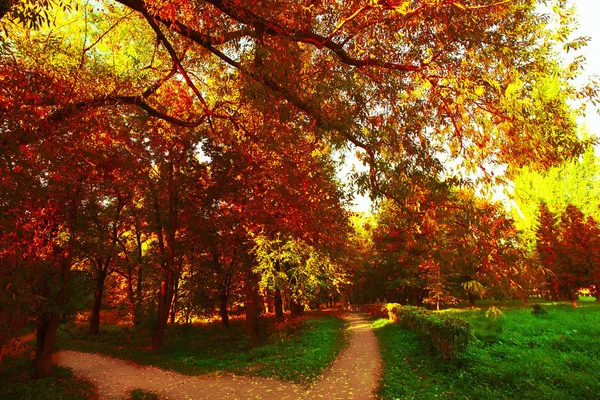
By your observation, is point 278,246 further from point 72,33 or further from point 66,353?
point 66,353

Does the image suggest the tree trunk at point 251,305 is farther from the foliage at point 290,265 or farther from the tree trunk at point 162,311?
the tree trunk at point 162,311

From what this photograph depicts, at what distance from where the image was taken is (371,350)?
49.5 feet

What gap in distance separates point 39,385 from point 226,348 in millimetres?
8234

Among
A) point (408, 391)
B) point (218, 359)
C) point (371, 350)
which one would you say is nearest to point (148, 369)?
point (218, 359)

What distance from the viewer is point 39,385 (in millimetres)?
12211

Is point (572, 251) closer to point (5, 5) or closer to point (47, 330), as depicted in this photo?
point (5, 5)

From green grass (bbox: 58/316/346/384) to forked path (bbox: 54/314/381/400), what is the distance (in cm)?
65

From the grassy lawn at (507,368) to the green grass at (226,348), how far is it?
3162mm

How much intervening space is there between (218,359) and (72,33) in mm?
13952

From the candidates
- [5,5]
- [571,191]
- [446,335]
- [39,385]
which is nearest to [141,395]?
[39,385]

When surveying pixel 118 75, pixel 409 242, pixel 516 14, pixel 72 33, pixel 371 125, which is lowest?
pixel 409 242

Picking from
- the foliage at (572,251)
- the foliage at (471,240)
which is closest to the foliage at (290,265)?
the foliage at (471,240)

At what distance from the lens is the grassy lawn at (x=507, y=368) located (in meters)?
7.50

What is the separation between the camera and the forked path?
9.34 metres
